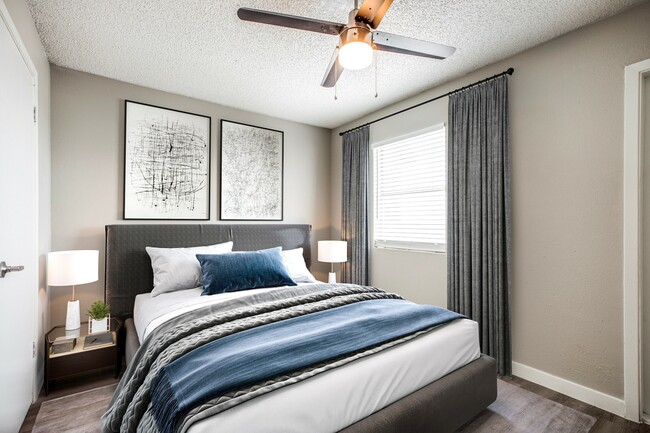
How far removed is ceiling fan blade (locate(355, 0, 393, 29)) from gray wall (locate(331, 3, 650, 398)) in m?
1.65

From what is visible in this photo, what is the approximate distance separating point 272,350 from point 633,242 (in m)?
2.27

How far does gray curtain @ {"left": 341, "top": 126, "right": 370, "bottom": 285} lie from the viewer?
3.86 meters

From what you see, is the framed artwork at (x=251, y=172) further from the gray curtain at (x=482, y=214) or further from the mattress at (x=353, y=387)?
the gray curtain at (x=482, y=214)

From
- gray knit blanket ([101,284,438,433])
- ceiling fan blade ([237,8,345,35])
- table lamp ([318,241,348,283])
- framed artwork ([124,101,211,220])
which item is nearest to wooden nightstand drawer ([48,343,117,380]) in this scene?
gray knit blanket ([101,284,438,433])

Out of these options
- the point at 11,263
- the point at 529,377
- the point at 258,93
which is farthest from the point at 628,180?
the point at 11,263

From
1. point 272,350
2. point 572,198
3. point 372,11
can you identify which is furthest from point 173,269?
point 572,198

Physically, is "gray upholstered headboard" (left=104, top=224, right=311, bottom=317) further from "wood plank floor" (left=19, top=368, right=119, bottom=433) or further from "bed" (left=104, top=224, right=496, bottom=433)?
"wood plank floor" (left=19, top=368, right=119, bottom=433)

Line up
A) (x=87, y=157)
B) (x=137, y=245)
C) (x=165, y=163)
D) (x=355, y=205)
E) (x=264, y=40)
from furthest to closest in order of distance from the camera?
(x=355, y=205), (x=165, y=163), (x=137, y=245), (x=87, y=157), (x=264, y=40)

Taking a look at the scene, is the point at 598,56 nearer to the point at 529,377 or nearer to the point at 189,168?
the point at 529,377

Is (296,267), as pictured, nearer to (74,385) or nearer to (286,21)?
(74,385)

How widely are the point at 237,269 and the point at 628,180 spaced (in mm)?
2831

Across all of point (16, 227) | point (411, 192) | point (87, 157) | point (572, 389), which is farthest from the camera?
point (411, 192)

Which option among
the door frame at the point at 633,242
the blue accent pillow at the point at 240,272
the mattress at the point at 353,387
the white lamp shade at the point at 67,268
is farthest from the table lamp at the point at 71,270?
the door frame at the point at 633,242

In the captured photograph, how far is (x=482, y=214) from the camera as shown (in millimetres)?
2693
